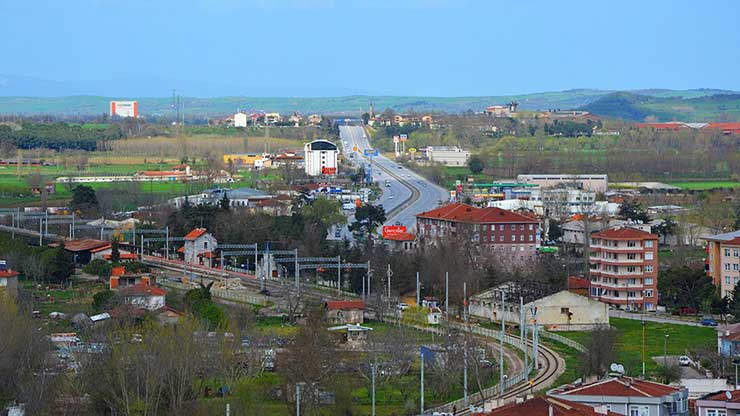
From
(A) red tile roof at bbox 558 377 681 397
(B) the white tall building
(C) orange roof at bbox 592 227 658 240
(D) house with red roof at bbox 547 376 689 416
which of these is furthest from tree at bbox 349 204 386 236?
(D) house with red roof at bbox 547 376 689 416

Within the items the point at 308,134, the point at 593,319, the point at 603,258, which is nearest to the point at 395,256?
the point at 603,258

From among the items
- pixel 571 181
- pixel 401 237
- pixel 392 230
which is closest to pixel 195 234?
pixel 401 237

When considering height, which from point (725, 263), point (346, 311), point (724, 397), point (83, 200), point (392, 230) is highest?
point (724, 397)

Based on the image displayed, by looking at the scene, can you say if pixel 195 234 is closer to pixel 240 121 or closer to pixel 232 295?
pixel 232 295

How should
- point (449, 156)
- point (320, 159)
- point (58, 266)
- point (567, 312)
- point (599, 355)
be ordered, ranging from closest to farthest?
point (599, 355) < point (567, 312) < point (58, 266) < point (320, 159) < point (449, 156)

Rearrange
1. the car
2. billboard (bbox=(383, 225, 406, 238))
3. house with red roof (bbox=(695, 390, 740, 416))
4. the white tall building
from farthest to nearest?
the white tall building
billboard (bbox=(383, 225, 406, 238))
the car
house with red roof (bbox=(695, 390, 740, 416))

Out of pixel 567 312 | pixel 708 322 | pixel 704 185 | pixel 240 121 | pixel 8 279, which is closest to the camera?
pixel 708 322

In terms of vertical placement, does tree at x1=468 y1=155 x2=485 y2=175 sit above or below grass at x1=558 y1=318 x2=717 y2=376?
above

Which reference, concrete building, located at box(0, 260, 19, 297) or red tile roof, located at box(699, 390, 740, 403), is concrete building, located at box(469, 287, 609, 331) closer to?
concrete building, located at box(0, 260, 19, 297)
